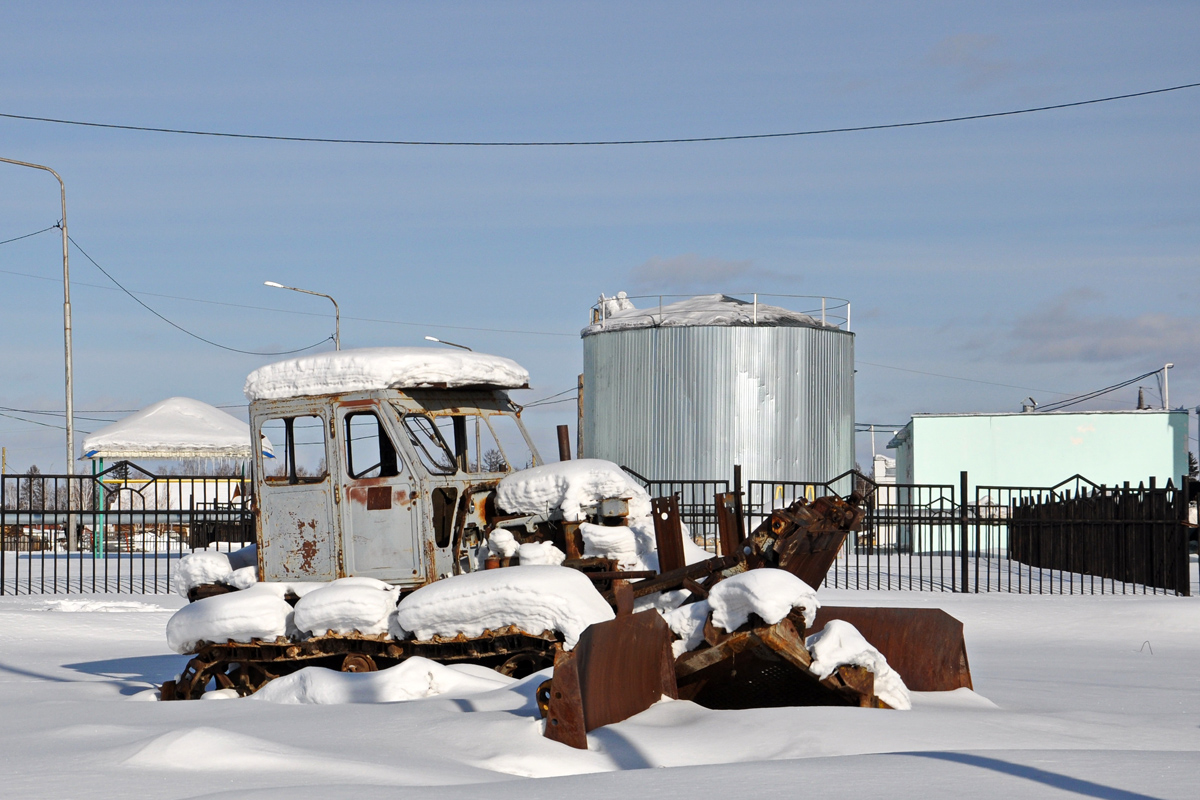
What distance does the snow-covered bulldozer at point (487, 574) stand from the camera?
273 inches

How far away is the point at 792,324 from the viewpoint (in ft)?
99.1

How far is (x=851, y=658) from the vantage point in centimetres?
683

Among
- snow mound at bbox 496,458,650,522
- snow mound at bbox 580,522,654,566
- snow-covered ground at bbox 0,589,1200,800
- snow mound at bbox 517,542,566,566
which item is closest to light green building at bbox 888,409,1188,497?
snow-covered ground at bbox 0,589,1200,800

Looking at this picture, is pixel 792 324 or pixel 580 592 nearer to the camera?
pixel 580 592

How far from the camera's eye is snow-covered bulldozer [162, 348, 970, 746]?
6.94 m

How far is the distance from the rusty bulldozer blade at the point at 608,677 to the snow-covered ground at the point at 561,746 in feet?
0.34

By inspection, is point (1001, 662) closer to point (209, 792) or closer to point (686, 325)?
point (209, 792)

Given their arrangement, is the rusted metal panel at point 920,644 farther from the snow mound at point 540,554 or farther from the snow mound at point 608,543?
the snow mound at point 540,554

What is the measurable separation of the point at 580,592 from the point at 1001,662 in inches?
232

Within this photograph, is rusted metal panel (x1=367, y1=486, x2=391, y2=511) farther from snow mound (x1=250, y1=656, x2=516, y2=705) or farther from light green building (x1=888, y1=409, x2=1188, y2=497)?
light green building (x1=888, y1=409, x2=1188, y2=497)

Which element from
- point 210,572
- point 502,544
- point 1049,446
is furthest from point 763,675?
point 1049,446

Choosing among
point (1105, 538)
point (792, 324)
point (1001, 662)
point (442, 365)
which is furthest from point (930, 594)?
point (792, 324)

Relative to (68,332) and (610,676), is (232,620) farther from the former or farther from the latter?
(68,332)

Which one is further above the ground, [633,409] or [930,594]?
[633,409]
